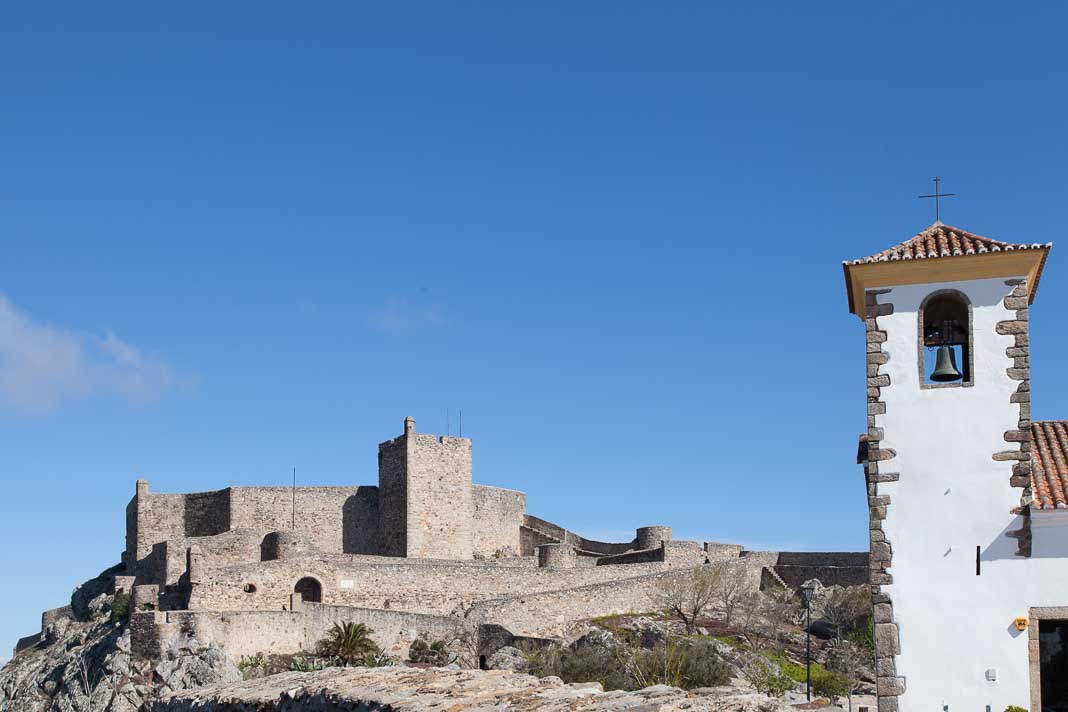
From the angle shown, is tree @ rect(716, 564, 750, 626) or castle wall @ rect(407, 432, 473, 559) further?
castle wall @ rect(407, 432, 473, 559)

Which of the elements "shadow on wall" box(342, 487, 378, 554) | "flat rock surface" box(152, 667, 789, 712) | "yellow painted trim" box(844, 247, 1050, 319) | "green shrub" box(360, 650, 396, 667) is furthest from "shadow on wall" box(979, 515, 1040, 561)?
"shadow on wall" box(342, 487, 378, 554)

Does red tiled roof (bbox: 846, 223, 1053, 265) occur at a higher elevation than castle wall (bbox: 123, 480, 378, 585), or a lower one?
higher

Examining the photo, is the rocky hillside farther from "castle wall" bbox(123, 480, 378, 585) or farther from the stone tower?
the stone tower

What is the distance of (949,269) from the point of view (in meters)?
15.8

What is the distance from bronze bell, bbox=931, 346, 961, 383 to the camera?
15.7 metres

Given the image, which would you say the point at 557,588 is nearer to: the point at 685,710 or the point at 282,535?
the point at 282,535

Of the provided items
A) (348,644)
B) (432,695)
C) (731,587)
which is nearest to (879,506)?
(432,695)

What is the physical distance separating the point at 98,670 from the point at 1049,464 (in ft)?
92.2

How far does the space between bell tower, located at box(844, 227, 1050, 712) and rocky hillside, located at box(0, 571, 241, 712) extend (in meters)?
19.8

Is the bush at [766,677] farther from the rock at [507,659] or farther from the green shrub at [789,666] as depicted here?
the rock at [507,659]

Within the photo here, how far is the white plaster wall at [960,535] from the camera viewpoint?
48.7 ft

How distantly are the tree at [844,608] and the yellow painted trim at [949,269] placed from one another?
27853mm

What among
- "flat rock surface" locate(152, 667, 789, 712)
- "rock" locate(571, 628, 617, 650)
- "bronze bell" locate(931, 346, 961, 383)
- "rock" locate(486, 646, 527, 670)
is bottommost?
"rock" locate(486, 646, 527, 670)

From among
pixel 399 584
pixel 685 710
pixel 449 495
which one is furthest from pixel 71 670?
pixel 685 710
